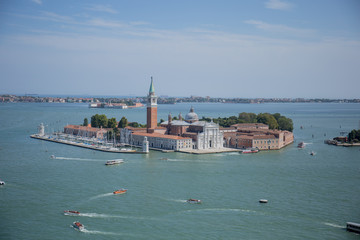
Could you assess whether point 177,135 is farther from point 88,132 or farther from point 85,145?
point 88,132

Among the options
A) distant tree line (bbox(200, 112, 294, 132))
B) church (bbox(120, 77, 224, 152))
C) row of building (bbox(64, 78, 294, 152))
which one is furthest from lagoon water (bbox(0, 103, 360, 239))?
distant tree line (bbox(200, 112, 294, 132))

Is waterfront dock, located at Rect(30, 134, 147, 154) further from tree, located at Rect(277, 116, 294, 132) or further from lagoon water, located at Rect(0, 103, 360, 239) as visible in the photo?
tree, located at Rect(277, 116, 294, 132)

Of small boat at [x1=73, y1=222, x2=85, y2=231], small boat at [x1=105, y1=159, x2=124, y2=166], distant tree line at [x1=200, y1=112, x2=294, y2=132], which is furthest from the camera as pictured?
distant tree line at [x1=200, y1=112, x2=294, y2=132]

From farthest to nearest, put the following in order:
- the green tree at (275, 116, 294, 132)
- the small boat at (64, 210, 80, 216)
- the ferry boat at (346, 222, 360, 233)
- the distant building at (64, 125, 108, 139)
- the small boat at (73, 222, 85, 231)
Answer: the green tree at (275, 116, 294, 132) → the distant building at (64, 125, 108, 139) → the small boat at (64, 210, 80, 216) → the ferry boat at (346, 222, 360, 233) → the small boat at (73, 222, 85, 231)

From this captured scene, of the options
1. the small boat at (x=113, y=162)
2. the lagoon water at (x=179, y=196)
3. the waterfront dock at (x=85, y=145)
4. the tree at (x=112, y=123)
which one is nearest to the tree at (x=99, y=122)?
the tree at (x=112, y=123)

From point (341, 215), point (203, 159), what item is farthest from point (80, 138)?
point (341, 215)

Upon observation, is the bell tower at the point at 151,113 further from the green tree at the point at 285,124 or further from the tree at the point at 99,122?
the green tree at the point at 285,124

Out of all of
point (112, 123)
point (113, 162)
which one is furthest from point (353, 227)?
point (112, 123)
